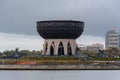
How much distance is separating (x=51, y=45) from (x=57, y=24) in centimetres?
781

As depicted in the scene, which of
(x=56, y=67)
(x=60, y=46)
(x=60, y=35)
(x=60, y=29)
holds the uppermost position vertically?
(x=60, y=29)

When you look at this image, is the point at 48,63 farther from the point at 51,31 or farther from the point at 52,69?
the point at 51,31

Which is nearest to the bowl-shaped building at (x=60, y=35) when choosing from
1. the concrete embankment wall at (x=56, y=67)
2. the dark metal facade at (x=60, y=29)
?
the dark metal facade at (x=60, y=29)

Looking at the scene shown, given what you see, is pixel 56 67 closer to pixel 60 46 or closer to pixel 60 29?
pixel 60 29

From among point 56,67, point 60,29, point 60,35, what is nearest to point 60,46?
point 60,35

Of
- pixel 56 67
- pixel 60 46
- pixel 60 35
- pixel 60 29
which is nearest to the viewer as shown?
pixel 56 67

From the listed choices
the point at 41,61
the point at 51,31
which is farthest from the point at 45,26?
the point at 41,61

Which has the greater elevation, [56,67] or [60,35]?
[60,35]

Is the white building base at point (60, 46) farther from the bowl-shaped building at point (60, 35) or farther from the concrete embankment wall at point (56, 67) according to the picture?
the concrete embankment wall at point (56, 67)

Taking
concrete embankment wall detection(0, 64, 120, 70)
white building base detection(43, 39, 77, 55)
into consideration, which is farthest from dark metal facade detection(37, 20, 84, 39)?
concrete embankment wall detection(0, 64, 120, 70)

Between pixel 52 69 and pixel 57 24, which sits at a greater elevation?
pixel 57 24

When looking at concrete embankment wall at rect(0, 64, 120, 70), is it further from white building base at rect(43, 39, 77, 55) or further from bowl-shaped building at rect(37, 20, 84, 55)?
white building base at rect(43, 39, 77, 55)

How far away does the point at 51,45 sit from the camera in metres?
160

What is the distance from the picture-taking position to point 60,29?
502 feet
